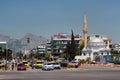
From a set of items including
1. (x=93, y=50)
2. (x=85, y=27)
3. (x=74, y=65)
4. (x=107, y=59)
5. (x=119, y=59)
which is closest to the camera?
(x=74, y=65)

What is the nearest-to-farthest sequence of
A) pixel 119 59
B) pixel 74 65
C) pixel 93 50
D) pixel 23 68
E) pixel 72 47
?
pixel 23 68, pixel 74 65, pixel 119 59, pixel 72 47, pixel 93 50

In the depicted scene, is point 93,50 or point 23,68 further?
point 93,50

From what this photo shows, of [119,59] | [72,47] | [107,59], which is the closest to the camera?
[119,59]

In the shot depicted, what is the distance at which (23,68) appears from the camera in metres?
65.9

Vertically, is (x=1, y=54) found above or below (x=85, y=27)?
below

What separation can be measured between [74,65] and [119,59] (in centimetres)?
2607

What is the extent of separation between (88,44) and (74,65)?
84.3m

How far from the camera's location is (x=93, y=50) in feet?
508

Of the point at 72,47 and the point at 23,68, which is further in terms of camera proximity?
the point at 72,47

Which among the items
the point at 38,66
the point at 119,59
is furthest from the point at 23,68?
the point at 119,59

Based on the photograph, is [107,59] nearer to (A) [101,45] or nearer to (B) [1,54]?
(A) [101,45]

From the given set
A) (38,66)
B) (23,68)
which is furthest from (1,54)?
(23,68)

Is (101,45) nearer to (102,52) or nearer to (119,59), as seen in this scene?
(102,52)

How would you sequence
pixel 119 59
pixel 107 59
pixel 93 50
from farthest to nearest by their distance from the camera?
pixel 93 50 < pixel 107 59 < pixel 119 59
